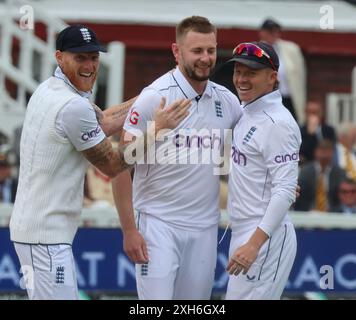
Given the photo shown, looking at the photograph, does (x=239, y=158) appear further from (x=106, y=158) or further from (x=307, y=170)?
(x=307, y=170)

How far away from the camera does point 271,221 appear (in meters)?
7.99

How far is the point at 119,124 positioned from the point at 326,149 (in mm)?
6044

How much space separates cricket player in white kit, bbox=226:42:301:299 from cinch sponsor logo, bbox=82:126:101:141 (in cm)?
95

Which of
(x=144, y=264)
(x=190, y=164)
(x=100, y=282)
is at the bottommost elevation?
(x=100, y=282)

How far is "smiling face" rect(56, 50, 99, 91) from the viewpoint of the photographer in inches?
308

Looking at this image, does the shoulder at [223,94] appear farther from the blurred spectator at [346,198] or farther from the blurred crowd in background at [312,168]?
the blurred spectator at [346,198]

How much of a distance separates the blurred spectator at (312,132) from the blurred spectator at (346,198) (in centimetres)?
83

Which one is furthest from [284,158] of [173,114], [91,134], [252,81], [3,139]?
[3,139]

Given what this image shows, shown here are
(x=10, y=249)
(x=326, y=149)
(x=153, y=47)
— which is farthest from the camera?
(x=153, y=47)

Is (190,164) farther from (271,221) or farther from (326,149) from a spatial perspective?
(326,149)

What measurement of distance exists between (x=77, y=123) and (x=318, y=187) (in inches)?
256

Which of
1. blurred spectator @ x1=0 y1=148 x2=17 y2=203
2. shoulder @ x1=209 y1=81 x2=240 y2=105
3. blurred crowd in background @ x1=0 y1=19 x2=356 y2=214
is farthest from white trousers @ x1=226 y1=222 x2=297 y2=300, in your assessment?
blurred spectator @ x1=0 y1=148 x2=17 y2=203

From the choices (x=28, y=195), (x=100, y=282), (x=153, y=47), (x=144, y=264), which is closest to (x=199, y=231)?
(x=144, y=264)

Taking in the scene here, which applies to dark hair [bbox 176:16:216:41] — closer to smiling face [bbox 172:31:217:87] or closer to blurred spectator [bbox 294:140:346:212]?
smiling face [bbox 172:31:217:87]
